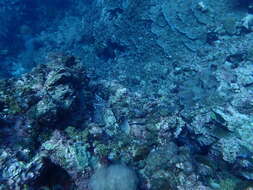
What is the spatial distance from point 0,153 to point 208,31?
23.5 feet

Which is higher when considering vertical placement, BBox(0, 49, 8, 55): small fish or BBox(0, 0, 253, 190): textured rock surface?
BBox(0, 0, 253, 190): textured rock surface

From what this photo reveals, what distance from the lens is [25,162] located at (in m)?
4.11

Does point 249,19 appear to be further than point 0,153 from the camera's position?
Yes

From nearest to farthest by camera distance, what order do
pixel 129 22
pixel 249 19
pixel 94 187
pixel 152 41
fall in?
pixel 94 187 < pixel 249 19 < pixel 152 41 < pixel 129 22

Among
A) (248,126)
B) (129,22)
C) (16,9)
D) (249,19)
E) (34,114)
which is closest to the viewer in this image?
(34,114)

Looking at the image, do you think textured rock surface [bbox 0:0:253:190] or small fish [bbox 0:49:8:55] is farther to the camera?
small fish [bbox 0:49:8:55]

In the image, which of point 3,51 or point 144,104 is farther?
point 3,51

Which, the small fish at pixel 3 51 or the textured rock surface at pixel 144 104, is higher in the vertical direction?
the textured rock surface at pixel 144 104

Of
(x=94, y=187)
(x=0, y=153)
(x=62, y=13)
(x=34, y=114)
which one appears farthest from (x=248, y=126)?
(x=62, y=13)

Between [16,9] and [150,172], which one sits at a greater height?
[150,172]

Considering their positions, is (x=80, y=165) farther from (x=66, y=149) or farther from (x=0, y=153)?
(x=0, y=153)

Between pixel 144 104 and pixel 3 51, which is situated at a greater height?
pixel 144 104

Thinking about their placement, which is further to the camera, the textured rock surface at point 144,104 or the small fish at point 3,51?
the small fish at point 3,51

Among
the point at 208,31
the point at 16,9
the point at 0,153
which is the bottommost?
the point at 16,9
